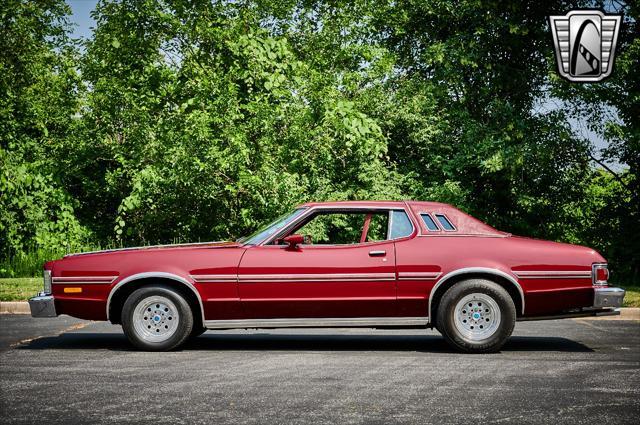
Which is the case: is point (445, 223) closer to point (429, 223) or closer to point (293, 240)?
point (429, 223)

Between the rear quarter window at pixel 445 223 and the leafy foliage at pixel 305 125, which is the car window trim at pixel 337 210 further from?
the leafy foliage at pixel 305 125

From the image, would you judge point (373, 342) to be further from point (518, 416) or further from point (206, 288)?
point (518, 416)

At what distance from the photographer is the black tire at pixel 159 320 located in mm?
8672

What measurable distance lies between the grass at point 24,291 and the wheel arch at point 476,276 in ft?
17.2

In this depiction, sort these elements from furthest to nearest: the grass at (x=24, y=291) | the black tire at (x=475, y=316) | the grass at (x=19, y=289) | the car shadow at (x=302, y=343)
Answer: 1. the grass at (x=19, y=289)
2. the grass at (x=24, y=291)
3. the car shadow at (x=302, y=343)
4. the black tire at (x=475, y=316)

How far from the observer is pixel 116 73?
21219mm

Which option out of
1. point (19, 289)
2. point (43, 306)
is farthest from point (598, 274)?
point (19, 289)

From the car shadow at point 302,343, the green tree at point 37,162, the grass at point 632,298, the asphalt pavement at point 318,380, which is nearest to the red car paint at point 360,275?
the asphalt pavement at point 318,380

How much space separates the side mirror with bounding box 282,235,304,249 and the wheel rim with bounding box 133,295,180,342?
4.44ft

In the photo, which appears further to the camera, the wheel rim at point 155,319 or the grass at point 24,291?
the grass at point 24,291

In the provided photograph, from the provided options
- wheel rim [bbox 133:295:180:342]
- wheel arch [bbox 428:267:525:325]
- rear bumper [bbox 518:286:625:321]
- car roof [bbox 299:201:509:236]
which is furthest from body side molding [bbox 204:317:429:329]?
rear bumper [bbox 518:286:625:321]

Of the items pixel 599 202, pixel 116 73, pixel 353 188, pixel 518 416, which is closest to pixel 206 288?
pixel 518 416

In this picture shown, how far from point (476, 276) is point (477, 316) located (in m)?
0.41

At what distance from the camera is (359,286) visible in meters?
8.62
